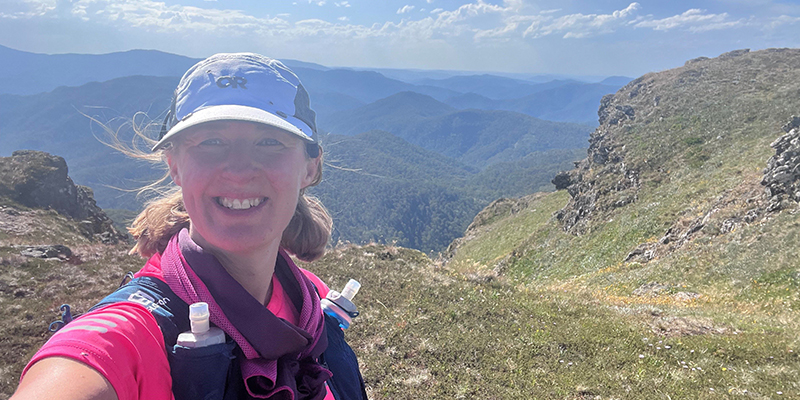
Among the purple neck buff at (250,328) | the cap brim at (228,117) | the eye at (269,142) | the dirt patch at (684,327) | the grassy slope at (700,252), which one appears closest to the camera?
the purple neck buff at (250,328)

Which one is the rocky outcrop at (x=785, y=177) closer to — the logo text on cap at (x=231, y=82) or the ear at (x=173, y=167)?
the logo text on cap at (x=231, y=82)

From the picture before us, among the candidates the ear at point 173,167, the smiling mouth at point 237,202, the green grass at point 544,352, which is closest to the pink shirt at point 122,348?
the smiling mouth at point 237,202

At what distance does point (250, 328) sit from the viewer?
221 centimetres

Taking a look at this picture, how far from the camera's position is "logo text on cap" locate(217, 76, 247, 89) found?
8.95 ft

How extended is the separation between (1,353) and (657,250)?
1007 inches

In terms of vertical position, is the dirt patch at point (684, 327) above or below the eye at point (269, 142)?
below

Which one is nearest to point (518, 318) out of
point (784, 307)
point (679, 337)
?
point (679, 337)

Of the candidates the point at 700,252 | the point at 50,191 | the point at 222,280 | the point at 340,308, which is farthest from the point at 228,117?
the point at 50,191

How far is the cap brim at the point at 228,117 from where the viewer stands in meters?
2.39

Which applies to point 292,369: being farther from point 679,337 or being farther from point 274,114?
point 679,337

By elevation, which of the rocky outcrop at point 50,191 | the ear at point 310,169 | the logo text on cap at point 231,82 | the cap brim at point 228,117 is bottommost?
the rocky outcrop at point 50,191

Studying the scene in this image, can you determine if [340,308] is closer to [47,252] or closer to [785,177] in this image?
[47,252]

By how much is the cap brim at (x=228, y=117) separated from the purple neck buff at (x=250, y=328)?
29.4 inches

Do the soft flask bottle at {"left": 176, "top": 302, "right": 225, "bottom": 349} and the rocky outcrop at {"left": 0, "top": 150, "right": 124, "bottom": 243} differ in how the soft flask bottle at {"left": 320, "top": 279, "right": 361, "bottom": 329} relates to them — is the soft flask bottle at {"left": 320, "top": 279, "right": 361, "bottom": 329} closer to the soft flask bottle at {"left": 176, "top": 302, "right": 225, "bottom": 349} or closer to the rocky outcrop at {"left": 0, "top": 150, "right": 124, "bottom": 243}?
the soft flask bottle at {"left": 176, "top": 302, "right": 225, "bottom": 349}
